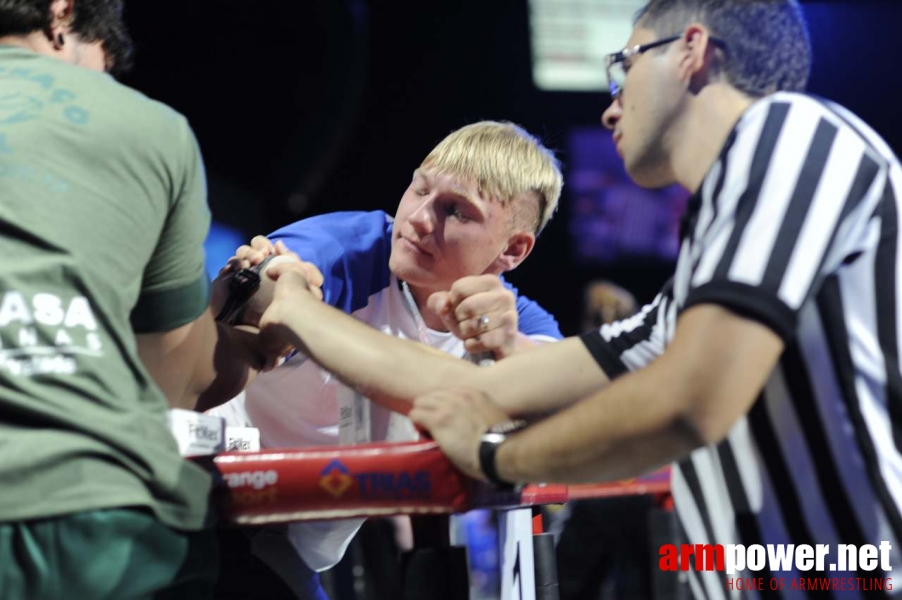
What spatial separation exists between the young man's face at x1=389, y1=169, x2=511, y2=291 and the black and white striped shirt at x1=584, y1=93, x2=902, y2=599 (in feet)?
3.19

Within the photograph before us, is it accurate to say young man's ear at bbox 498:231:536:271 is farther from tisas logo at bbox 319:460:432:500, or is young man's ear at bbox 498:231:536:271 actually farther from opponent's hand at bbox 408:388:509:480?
tisas logo at bbox 319:460:432:500

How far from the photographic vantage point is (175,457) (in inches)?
50.7

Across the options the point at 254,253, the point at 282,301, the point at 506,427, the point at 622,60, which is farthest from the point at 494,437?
the point at 254,253

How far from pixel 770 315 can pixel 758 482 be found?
0.94 ft

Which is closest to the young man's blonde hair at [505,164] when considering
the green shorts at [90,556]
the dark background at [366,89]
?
the green shorts at [90,556]

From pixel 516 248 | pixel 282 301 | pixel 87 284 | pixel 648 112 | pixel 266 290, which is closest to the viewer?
pixel 87 284

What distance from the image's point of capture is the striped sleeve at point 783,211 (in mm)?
1133

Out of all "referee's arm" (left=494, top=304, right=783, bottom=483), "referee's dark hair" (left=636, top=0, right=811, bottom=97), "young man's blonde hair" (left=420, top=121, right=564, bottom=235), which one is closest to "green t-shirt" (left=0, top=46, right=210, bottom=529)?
"referee's arm" (left=494, top=304, right=783, bottom=483)

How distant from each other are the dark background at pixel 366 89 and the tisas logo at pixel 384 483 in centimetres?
352

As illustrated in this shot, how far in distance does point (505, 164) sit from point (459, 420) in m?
1.08

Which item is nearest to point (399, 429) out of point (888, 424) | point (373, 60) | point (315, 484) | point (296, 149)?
point (315, 484)

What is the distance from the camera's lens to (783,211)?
1175 millimetres

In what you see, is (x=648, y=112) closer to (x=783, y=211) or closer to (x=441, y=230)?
(x=783, y=211)

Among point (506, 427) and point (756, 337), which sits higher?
point (756, 337)
